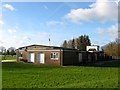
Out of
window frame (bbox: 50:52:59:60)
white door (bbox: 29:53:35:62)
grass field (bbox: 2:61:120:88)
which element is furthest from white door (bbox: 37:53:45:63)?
grass field (bbox: 2:61:120:88)

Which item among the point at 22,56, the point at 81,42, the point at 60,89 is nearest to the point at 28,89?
the point at 60,89

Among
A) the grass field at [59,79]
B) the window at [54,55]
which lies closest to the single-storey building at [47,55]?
the window at [54,55]

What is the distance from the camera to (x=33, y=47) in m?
45.6

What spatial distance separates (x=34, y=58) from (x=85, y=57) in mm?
15760

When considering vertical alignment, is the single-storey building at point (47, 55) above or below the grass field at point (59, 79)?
above

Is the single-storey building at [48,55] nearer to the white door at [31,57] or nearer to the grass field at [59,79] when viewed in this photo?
the white door at [31,57]

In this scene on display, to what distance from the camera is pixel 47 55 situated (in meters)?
43.9

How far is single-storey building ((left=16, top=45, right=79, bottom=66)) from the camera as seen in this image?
42.7m

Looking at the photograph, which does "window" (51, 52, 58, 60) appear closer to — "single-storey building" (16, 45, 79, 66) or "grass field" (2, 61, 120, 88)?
"single-storey building" (16, 45, 79, 66)

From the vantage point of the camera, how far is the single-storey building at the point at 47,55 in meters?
42.7

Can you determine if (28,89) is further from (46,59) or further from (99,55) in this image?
(99,55)

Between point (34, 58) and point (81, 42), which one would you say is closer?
point (34, 58)

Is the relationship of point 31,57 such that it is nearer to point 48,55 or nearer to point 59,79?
point 48,55

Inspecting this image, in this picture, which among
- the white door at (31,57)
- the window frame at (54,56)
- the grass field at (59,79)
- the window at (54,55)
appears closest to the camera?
the grass field at (59,79)
